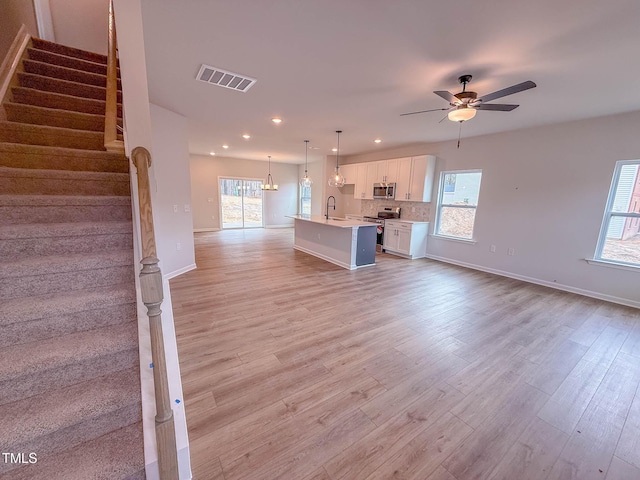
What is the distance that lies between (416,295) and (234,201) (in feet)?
25.4

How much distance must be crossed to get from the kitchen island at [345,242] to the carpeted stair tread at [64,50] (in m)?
4.20

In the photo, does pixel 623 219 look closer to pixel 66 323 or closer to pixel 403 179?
pixel 403 179

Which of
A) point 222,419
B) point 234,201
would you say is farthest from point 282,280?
point 234,201

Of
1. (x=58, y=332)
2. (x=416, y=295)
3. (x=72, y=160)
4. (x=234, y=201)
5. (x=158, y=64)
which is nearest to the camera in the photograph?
(x=58, y=332)

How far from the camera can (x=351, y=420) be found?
65.1 inches

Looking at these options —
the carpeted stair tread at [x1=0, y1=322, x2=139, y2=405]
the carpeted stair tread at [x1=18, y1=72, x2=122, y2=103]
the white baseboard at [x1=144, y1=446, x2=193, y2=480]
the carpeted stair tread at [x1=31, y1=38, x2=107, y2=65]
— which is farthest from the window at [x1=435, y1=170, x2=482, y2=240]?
the carpeted stair tread at [x1=31, y1=38, x2=107, y2=65]

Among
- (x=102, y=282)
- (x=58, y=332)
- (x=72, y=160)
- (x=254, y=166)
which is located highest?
(x=254, y=166)

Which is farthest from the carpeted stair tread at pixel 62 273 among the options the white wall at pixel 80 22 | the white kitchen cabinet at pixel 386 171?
the white kitchen cabinet at pixel 386 171

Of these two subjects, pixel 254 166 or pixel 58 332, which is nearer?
pixel 58 332

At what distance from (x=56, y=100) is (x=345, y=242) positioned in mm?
4382

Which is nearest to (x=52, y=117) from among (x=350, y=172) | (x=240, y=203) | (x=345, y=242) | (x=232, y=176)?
(x=345, y=242)

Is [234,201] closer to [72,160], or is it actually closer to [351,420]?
[72,160]

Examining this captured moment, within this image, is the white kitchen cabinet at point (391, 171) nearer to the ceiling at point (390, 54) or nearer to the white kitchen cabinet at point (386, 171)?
the white kitchen cabinet at point (386, 171)

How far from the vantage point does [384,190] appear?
6.57 m
